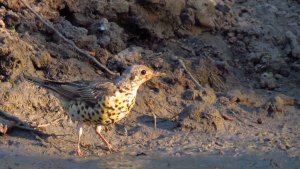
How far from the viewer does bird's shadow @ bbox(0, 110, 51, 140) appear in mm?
10047

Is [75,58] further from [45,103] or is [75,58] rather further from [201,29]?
[201,29]

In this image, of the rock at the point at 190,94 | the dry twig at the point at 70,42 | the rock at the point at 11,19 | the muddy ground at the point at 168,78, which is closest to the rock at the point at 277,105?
the muddy ground at the point at 168,78

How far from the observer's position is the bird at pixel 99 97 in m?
9.59

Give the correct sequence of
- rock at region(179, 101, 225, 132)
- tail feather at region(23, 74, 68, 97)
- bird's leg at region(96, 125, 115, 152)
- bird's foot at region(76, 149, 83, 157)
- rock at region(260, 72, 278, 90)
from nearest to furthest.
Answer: bird's foot at region(76, 149, 83, 157) < bird's leg at region(96, 125, 115, 152) < tail feather at region(23, 74, 68, 97) < rock at region(179, 101, 225, 132) < rock at region(260, 72, 278, 90)

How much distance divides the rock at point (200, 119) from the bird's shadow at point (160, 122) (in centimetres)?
14

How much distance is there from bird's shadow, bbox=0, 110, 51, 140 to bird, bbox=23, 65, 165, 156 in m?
0.42

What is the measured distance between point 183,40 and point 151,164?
261cm

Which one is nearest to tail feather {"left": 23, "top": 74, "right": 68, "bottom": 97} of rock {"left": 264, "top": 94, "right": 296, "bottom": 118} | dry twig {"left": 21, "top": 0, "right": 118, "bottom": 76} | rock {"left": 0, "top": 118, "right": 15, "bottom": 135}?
rock {"left": 0, "top": 118, "right": 15, "bottom": 135}

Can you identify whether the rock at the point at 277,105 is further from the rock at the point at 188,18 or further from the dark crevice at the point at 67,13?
the dark crevice at the point at 67,13

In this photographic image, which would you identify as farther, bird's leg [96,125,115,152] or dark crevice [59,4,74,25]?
dark crevice [59,4,74,25]

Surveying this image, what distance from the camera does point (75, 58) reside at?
1098 cm

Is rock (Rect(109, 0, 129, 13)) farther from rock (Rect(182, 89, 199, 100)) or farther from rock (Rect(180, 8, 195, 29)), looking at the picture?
rock (Rect(182, 89, 199, 100))

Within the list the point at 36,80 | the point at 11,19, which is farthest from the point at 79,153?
the point at 11,19

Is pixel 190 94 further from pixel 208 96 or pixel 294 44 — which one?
pixel 294 44
